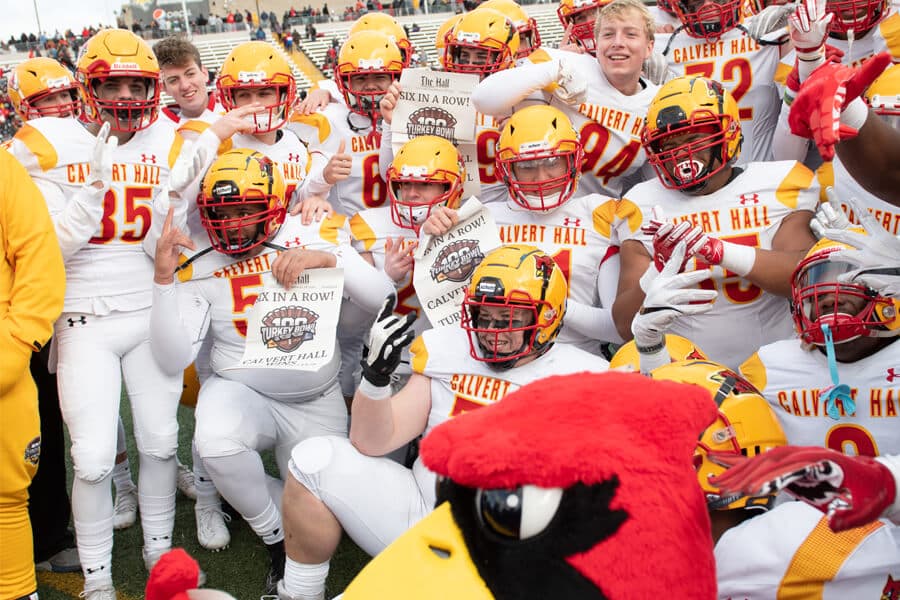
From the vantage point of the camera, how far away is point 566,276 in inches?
144

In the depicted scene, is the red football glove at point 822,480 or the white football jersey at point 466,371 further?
the white football jersey at point 466,371

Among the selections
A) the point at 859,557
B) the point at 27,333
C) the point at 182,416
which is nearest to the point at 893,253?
the point at 859,557

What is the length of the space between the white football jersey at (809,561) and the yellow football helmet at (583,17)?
311cm

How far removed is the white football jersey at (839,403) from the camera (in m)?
2.48

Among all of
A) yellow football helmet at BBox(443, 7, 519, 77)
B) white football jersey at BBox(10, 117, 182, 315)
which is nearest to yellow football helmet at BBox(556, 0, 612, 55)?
yellow football helmet at BBox(443, 7, 519, 77)

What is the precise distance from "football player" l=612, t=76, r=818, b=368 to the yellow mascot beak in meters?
2.11

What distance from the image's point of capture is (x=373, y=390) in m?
2.88

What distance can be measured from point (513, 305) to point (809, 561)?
1258mm

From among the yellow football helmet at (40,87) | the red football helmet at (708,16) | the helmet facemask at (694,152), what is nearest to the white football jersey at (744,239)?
the helmet facemask at (694,152)

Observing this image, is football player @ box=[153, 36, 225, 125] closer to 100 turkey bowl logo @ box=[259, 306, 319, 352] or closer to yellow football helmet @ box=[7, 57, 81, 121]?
yellow football helmet @ box=[7, 57, 81, 121]

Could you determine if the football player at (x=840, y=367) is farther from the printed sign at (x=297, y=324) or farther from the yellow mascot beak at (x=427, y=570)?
the printed sign at (x=297, y=324)

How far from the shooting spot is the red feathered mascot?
118 cm

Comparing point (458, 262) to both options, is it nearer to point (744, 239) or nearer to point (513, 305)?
point (513, 305)

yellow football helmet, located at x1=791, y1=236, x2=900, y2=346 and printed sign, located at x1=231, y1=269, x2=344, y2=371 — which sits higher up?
yellow football helmet, located at x1=791, y1=236, x2=900, y2=346
